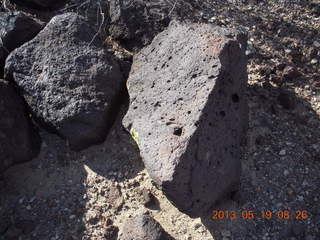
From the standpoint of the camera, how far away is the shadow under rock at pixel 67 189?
3432 millimetres

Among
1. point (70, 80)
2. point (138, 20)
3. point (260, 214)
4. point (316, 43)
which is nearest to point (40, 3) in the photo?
point (138, 20)

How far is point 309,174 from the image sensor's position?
11.6 ft

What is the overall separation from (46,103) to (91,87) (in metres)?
0.40

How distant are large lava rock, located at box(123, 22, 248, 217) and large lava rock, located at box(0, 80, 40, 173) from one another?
0.96 meters

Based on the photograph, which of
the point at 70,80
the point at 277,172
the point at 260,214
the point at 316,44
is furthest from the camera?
the point at 316,44

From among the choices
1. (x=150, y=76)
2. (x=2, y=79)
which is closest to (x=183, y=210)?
(x=150, y=76)

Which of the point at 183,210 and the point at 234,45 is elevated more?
the point at 234,45

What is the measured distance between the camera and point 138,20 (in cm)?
416

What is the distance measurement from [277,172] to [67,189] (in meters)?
1.70

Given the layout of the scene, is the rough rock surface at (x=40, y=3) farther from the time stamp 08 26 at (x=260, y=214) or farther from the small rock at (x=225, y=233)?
the small rock at (x=225, y=233)

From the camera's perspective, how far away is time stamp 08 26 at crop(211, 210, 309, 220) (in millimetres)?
3312

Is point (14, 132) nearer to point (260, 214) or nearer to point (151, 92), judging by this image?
point (151, 92)

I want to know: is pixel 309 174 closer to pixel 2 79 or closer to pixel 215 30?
pixel 215 30

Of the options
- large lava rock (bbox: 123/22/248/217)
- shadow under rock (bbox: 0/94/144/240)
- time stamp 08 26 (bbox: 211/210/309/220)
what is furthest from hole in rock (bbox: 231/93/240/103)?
shadow under rock (bbox: 0/94/144/240)
